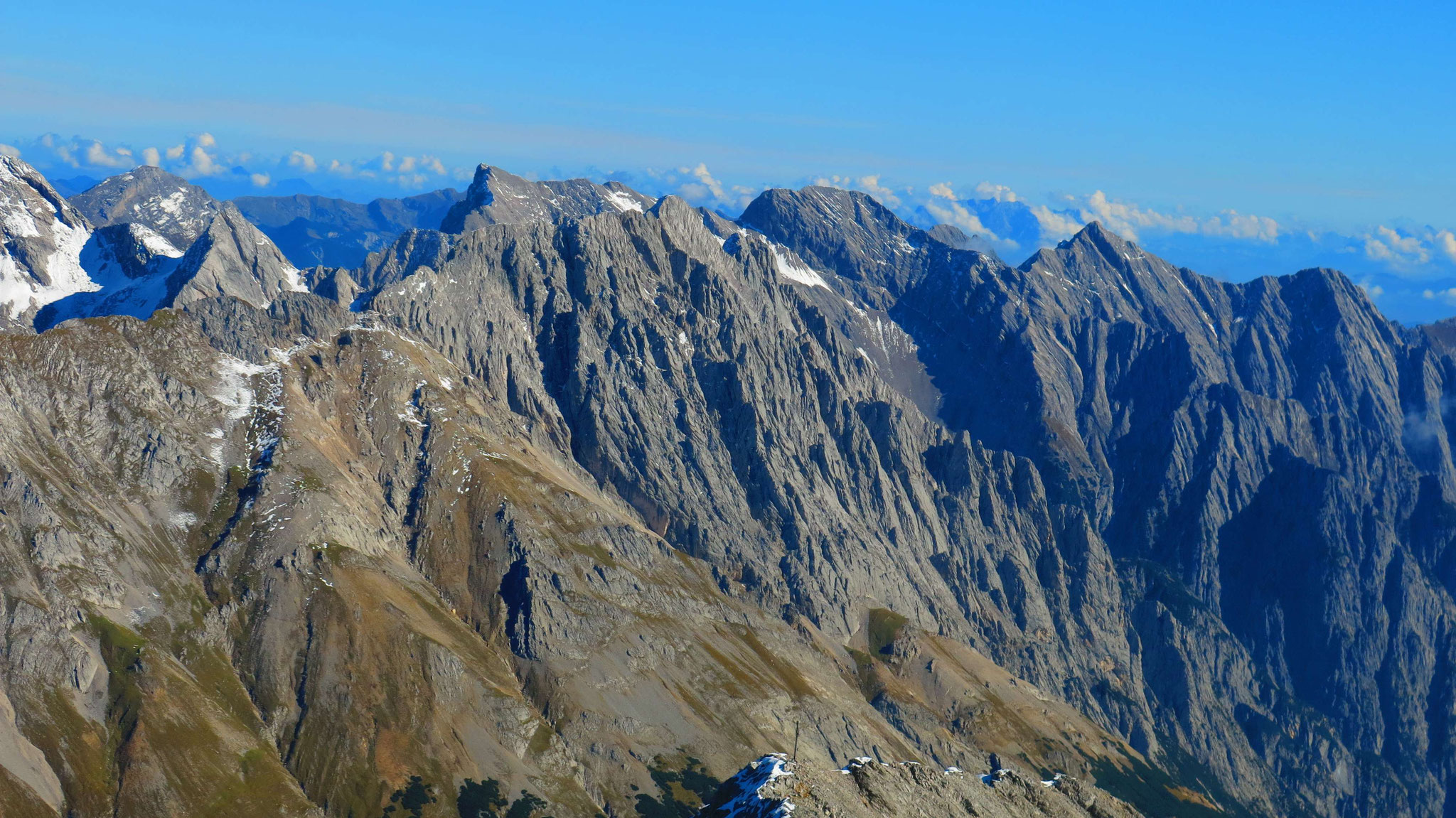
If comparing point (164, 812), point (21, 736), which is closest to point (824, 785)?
point (164, 812)

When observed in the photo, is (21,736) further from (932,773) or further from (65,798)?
(932,773)

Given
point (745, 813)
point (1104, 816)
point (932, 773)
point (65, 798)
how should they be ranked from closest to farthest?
point (745, 813) → point (932, 773) → point (1104, 816) → point (65, 798)

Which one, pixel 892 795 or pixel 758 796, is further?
pixel 892 795

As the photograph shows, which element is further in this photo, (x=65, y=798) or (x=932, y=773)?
(x=65, y=798)

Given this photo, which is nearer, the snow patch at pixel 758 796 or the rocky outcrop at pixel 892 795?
the snow patch at pixel 758 796

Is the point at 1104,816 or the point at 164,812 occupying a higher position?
the point at 1104,816

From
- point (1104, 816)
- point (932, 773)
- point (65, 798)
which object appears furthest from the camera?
point (65, 798)

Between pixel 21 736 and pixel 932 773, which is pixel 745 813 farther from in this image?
pixel 21 736

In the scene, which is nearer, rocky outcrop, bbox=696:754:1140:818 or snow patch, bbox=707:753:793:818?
snow patch, bbox=707:753:793:818

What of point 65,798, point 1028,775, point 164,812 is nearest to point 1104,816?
point 1028,775

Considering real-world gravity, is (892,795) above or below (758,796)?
below
